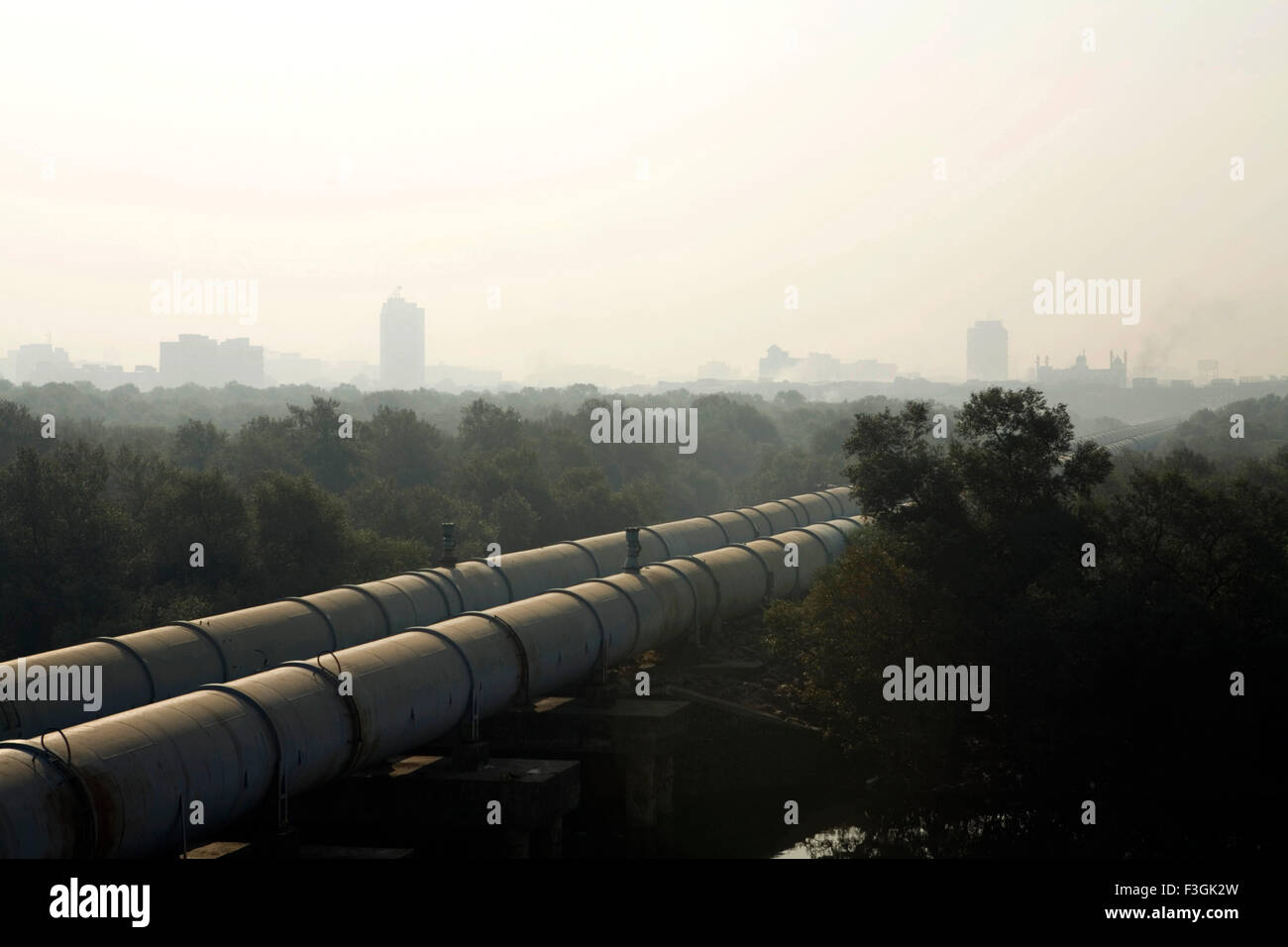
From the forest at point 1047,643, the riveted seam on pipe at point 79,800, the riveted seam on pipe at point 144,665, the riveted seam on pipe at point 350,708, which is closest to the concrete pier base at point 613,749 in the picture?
the forest at point 1047,643

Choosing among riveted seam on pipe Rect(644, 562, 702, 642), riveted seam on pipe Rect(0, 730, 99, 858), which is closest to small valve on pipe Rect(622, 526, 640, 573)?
riveted seam on pipe Rect(644, 562, 702, 642)

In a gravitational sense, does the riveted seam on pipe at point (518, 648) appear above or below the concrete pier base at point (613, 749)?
above

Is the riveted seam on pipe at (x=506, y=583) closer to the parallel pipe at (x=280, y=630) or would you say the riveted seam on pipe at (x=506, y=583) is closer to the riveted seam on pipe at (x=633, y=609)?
the parallel pipe at (x=280, y=630)

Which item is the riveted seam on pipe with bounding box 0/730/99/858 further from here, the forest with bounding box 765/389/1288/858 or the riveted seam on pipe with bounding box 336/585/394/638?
the forest with bounding box 765/389/1288/858

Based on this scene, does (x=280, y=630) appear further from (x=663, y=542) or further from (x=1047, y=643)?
(x=663, y=542)
